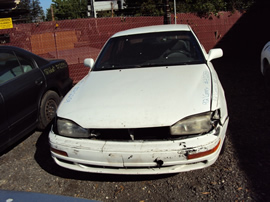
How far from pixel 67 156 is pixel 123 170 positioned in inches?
22.1

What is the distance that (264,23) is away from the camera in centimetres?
995

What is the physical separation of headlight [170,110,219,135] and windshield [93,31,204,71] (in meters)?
1.24

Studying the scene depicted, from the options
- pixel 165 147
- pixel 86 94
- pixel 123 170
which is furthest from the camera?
pixel 86 94

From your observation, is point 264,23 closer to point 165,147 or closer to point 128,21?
point 128,21

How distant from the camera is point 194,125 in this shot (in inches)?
96.8

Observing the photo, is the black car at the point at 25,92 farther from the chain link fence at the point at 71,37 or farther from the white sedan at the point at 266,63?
the white sedan at the point at 266,63

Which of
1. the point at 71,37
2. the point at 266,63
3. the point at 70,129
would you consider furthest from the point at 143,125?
the point at 71,37

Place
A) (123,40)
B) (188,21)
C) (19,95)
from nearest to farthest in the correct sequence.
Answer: (19,95) → (123,40) → (188,21)

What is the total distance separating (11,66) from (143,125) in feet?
8.03

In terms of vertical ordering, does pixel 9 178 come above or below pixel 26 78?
below

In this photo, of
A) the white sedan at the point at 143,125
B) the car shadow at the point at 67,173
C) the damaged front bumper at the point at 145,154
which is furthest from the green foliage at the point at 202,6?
the damaged front bumper at the point at 145,154

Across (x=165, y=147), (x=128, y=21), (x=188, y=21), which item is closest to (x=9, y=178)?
(x=165, y=147)

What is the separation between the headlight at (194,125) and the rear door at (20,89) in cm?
214

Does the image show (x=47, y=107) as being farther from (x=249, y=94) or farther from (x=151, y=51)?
(x=249, y=94)
